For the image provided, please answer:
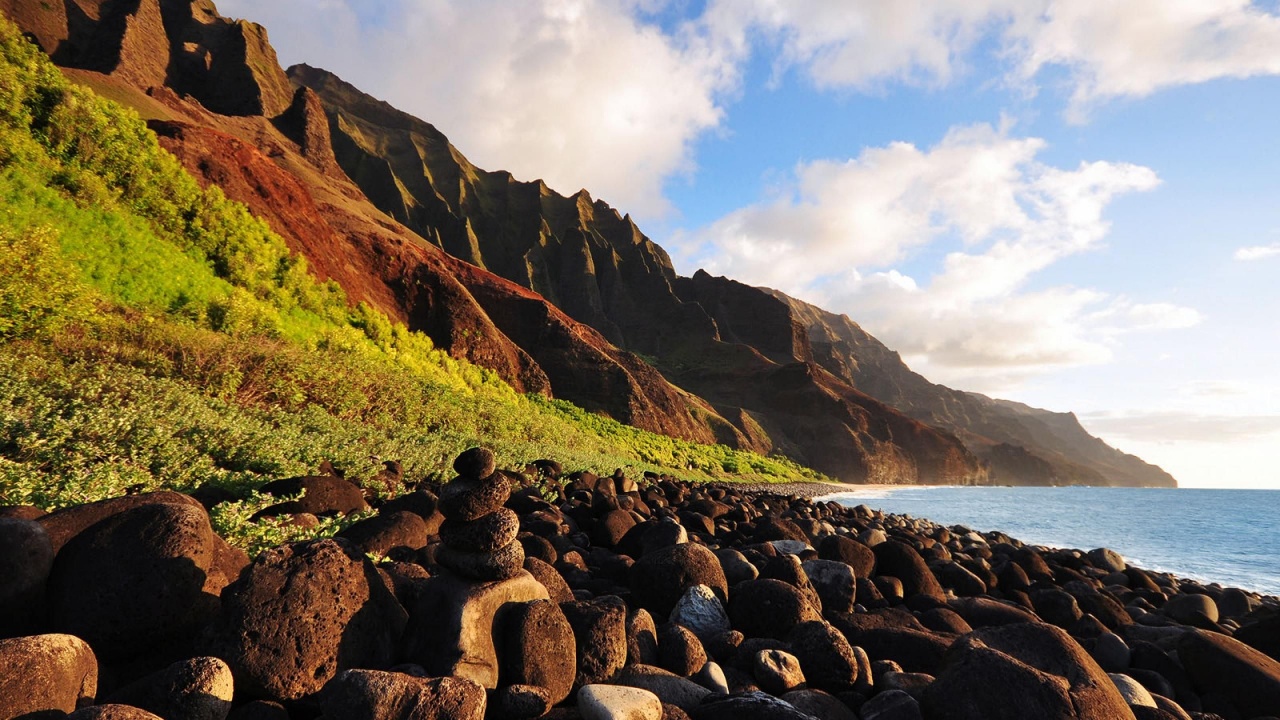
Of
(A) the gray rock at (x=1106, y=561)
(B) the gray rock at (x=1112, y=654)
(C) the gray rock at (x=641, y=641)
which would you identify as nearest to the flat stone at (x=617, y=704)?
(C) the gray rock at (x=641, y=641)

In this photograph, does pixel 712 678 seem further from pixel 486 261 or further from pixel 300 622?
pixel 486 261

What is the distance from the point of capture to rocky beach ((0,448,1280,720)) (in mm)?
2516

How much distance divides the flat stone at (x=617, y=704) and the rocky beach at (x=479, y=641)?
11 mm

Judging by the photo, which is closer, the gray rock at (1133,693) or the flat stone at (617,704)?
the flat stone at (617,704)

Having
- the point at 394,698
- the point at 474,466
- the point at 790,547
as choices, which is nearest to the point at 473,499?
the point at 474,466

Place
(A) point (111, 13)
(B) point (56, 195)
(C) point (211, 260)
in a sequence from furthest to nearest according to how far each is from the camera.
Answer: (A) point (111, 13), (C) point (211, 260), (B) point (56, 195)

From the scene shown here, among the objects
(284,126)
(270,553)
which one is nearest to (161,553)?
(270,553)

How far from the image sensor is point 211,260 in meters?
19.2

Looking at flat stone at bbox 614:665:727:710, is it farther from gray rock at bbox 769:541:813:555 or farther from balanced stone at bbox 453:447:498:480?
gray rock at bbox 769:541:813:555

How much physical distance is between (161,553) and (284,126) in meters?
69.0

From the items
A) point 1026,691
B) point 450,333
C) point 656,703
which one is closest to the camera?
point 656,703

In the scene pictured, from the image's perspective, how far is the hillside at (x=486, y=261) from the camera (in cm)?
3343

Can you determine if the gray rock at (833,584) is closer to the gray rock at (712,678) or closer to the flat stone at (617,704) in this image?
the gray rock at (712,678)

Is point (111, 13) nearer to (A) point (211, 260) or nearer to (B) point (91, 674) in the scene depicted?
(A) point (211, 260)
